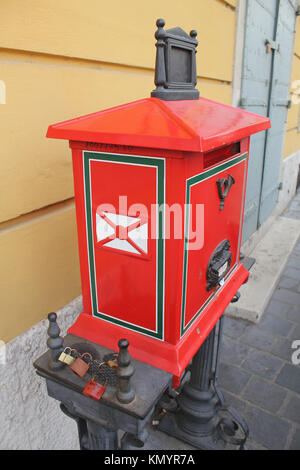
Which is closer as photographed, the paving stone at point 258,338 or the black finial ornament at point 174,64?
the black finial ornament at point 174,64

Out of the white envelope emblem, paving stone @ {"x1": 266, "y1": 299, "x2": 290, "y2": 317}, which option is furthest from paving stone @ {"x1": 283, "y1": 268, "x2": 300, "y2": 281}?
the white envelope emblem

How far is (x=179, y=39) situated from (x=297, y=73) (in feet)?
16.7

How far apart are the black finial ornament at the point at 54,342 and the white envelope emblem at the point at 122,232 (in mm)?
301

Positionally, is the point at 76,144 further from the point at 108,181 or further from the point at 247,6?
the point at 247,6

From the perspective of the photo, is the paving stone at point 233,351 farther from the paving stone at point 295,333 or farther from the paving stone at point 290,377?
the paving stone at point 295,333

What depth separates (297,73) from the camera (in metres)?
5.36

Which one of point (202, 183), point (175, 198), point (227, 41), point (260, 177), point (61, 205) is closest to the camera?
point (175, 198)

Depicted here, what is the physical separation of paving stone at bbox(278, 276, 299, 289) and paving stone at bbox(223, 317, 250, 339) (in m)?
0.92

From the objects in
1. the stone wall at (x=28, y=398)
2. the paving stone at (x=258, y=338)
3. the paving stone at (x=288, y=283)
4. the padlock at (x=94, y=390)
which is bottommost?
the paving stone at (x=288, y=283)

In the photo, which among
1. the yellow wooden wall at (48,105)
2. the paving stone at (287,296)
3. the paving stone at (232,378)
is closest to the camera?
the yellow wooden wall at (48,105)

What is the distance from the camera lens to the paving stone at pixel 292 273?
4168mm

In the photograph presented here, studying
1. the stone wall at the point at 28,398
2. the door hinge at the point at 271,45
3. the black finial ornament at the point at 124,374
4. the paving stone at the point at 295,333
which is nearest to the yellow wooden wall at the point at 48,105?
the stone wall at the point at 28,398
